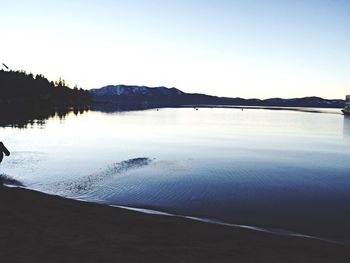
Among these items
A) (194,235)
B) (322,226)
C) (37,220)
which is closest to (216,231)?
(194,235)

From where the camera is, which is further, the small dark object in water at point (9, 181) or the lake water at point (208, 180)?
the small dark object in water at point (9, 181)

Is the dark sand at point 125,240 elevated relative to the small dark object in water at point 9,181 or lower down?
elevated

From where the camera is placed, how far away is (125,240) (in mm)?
12625

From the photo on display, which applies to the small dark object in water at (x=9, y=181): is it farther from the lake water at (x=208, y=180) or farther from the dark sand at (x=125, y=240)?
the dark sand at (x=125, y=240)

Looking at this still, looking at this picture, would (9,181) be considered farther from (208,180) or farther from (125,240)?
(125,240)

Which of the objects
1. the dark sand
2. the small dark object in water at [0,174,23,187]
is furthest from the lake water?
the dark sand

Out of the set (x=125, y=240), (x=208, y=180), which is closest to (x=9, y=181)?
(x=208, y=180)

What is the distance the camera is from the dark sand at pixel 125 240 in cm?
1098

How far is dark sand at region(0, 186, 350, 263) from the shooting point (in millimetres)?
10984

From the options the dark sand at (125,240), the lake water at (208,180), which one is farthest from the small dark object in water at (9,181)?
the dark sand at (125,240)

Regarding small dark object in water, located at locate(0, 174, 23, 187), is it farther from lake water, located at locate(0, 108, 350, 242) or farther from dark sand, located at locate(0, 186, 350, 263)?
dark sand, located at locate(0, 186, 350, 263)

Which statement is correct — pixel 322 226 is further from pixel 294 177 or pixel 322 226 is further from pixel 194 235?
pixel 294 177

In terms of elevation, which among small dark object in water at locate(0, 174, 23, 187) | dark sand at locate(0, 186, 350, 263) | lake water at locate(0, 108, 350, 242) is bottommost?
lake water at locate(0, 108, 350, 242)

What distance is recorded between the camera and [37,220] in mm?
14242
